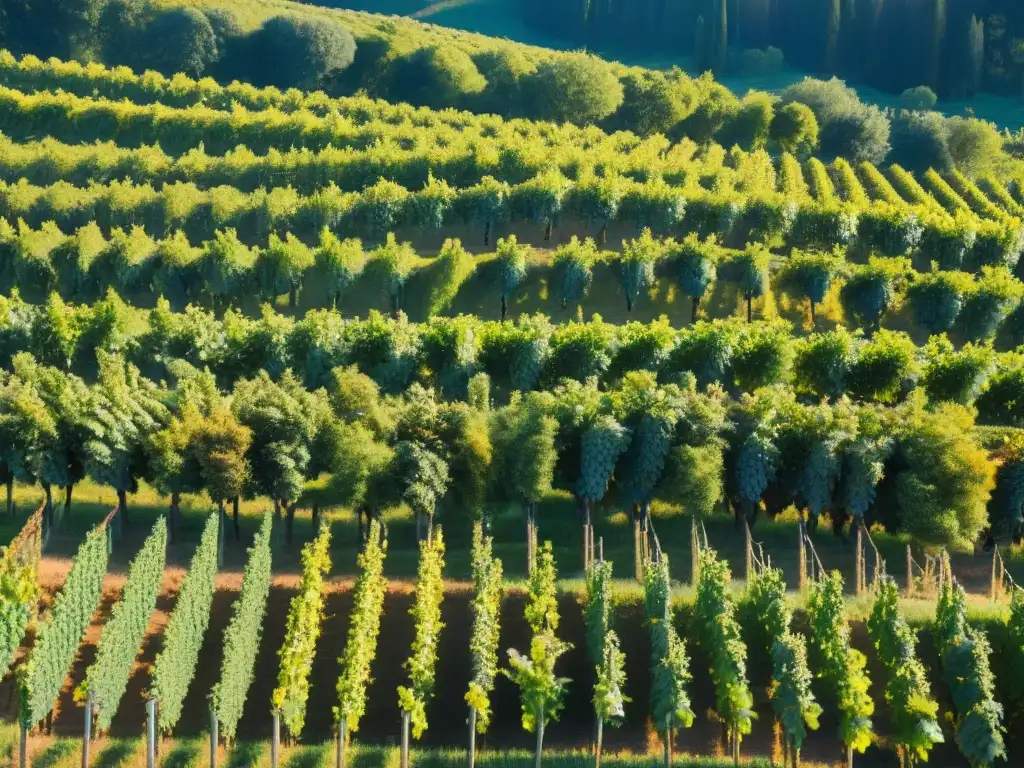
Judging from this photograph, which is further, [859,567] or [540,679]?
[859,567]

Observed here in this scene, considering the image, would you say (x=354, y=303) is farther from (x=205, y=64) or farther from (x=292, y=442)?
(x=205, y=64)

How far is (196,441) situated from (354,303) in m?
24.4

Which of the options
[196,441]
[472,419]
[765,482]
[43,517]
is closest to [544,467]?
[472,419]

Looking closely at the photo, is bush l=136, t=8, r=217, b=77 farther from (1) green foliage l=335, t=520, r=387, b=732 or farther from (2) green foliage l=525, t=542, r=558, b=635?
(2) green foliage l=525, t=542, r=558, b=635

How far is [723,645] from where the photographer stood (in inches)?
1101

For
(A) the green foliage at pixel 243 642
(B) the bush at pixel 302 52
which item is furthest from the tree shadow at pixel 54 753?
(B) the bush at pixel 302 52

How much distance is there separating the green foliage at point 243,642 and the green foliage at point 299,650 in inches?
33.9

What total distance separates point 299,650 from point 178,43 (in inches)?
3362

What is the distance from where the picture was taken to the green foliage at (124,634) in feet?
89.1

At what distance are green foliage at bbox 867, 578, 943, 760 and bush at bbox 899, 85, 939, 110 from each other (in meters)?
101

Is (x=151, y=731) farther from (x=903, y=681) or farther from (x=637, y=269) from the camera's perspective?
(x=637, y=269)

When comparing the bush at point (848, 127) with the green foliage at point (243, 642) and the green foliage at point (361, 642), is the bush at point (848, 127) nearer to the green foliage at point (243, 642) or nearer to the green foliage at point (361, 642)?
the green foliage at point (361, 642)

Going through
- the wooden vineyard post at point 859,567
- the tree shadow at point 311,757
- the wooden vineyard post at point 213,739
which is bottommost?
the tree shadow at point 311,757

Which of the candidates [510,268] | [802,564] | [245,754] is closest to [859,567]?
[802,564]
